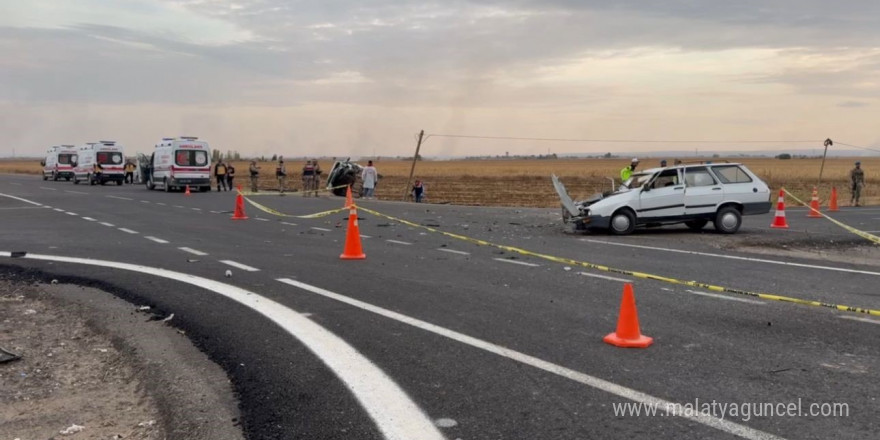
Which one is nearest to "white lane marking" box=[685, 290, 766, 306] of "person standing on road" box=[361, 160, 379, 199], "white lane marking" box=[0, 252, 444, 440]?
"white lane marking" box=[0, 252, 444, 440]

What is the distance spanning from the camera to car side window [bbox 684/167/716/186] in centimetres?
1557

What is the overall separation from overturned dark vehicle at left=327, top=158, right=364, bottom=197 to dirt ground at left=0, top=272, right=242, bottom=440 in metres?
25.9

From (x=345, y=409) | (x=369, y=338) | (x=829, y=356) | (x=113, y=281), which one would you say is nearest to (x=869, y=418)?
(x=829, y=356)

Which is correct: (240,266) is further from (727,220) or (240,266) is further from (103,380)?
(727,220)

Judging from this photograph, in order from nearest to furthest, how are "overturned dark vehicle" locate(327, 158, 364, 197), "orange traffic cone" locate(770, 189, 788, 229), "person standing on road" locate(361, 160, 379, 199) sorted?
1. "orange traffic cone" locate(770, 189, 788, 229)
2. "person standing on road" locate(361, 160, 379, 199)
3. "overturned dark vehicle" locate(327, 158, 364, 197)

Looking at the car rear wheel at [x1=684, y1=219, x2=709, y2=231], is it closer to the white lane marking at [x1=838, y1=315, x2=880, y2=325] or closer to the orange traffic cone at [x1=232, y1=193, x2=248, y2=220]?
the white lane marking at [x1=838, y1=315, x2=880, y2=325]

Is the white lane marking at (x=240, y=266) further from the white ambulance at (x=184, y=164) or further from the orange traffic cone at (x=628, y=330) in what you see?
the white ambulance at (x=184, y=164)

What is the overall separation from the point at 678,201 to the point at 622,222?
136cm

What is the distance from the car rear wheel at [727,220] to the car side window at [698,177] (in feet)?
2.22

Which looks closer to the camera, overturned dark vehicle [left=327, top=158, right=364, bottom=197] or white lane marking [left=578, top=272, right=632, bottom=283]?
white lane marking [left=578, top=272, right=632, bottom=283]

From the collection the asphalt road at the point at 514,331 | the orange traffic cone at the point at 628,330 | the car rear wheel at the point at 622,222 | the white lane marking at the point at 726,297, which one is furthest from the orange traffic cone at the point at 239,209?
the orange traffic cone at the point at 628,330

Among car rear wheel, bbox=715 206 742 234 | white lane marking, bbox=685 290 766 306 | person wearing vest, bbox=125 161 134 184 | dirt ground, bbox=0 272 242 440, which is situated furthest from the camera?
person wearing vest, bbox=125 161 134 184

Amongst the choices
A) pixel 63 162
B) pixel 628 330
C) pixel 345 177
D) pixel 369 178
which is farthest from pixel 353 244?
pixel 63 162

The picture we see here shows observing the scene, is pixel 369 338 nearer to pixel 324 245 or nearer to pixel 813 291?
pixel 813 291
